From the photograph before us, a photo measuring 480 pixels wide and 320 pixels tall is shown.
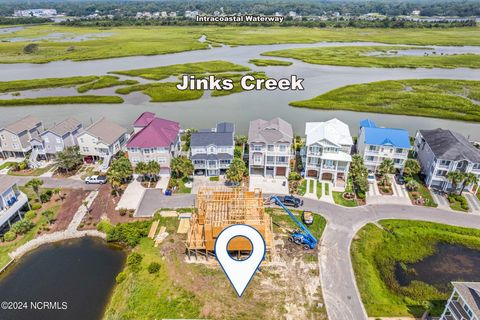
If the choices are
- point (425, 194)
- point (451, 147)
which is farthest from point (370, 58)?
point (425, 194)

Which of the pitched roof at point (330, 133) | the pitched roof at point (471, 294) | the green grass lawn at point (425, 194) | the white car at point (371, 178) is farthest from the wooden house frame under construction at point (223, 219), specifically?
the green grass lawn at point (425, 194)

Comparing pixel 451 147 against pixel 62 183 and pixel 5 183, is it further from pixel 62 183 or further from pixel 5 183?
pixel 5 183

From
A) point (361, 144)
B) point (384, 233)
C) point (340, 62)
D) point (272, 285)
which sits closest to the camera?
point (272, 285)

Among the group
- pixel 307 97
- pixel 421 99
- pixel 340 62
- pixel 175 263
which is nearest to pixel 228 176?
pixel 175 263

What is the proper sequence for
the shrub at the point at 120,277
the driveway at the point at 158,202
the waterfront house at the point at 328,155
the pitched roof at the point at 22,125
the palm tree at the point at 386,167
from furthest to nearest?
the pitched roof at the point at 22,125
the waterfront house at the point at 328,155
the palm tree at the point at 386,167
the driveway at the point at 158,202
the shrub at the point at 120,277

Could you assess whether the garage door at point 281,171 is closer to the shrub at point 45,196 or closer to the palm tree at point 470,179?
the palm tree at point 470,179

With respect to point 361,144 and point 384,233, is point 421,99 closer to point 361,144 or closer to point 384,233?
point 361,144

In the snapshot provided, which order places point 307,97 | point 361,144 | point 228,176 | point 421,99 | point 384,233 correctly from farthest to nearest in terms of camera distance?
point 307,97 → point 421,99 → point 361,144 → point 228,176 → point 384,233
